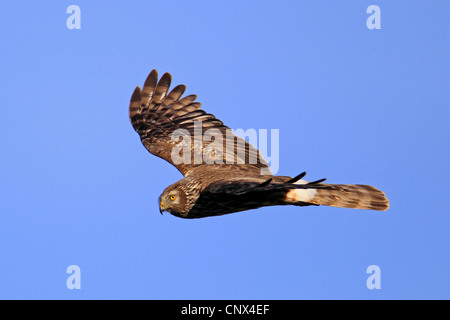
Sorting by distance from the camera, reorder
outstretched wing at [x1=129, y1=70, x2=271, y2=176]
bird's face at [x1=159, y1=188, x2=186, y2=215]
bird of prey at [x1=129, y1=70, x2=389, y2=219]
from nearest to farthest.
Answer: bird of prey at [x1=129, y1=70, x2=389, y2=219] → bird's face at [x1=159, y1=188, x2=186, y2=215] → outstretched wing at [x1=129, y1=70, x2=271, y2=176]

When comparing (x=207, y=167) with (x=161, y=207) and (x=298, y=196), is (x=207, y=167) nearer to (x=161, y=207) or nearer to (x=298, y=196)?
(x=161, y=207)

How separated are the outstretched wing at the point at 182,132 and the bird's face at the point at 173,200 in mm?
1244

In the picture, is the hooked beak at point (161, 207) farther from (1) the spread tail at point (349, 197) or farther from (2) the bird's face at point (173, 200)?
(1) the spread tail at point (349, 197)

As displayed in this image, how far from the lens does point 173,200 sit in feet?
32.1

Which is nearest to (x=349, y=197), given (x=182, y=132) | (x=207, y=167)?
(x=207, y=167)

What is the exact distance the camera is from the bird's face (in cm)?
977

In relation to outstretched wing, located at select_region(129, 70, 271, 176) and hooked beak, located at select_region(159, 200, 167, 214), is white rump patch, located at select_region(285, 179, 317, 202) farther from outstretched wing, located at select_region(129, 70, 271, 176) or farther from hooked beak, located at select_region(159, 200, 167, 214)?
hooked beak, located at select_region(159, 200, 167, 214)

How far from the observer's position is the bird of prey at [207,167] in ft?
30.8

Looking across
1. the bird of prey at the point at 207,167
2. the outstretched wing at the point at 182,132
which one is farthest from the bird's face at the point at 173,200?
the outstretched wing at the point at 182,132

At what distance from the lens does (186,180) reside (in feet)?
33.1

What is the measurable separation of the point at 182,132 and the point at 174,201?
8.09 feet

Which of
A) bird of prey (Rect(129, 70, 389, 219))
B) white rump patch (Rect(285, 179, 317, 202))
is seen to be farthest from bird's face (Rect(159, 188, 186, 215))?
white rump patch (Rect(285, 179, 317, 202))
